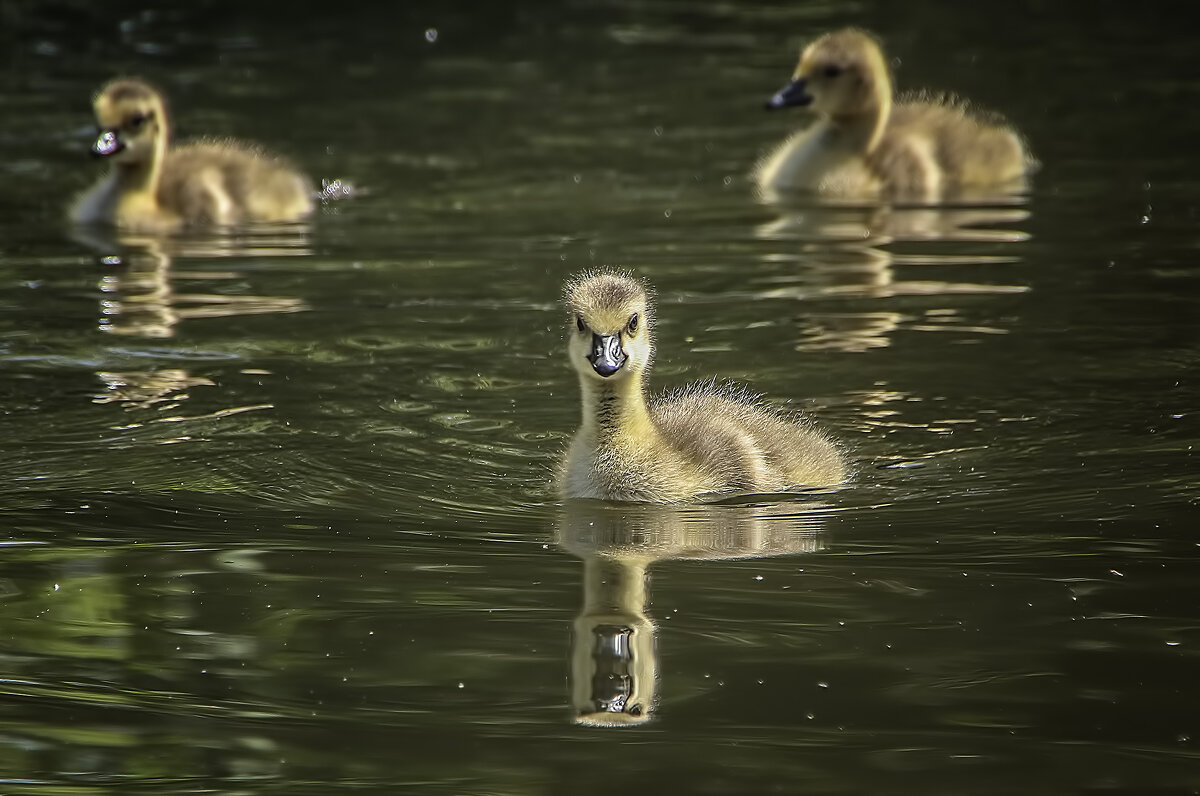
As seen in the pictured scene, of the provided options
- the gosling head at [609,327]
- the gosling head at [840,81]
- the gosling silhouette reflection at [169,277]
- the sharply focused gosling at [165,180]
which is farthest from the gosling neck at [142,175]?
the gosling head at [609,327]

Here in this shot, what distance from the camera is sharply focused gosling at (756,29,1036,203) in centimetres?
1173

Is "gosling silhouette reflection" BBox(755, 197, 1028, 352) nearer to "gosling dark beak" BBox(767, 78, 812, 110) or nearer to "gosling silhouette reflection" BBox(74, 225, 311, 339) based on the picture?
"gosling dark beak" BBox(767, 78, 812, 110)

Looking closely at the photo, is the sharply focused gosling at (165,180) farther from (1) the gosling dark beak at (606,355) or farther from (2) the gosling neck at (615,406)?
(1) the gosling dark beak at (606,355)

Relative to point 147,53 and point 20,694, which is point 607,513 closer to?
point 20,694

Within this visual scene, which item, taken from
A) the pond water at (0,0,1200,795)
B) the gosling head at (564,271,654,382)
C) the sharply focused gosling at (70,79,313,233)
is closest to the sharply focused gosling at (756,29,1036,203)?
the pond water at (0,0,1200,795)

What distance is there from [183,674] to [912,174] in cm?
772

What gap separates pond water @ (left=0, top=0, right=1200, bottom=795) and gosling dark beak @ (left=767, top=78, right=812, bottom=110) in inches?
20.9

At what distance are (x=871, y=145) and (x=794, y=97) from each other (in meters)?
0.51

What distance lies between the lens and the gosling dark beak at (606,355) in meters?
5.89

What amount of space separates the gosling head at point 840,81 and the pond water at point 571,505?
63 centimetres

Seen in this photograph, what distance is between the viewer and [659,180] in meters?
12.1

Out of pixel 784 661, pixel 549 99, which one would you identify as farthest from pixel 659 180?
pixel 784 661

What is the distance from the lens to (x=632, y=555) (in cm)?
566

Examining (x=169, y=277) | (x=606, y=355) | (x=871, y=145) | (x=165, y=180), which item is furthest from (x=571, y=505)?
(x=871, y=145)
